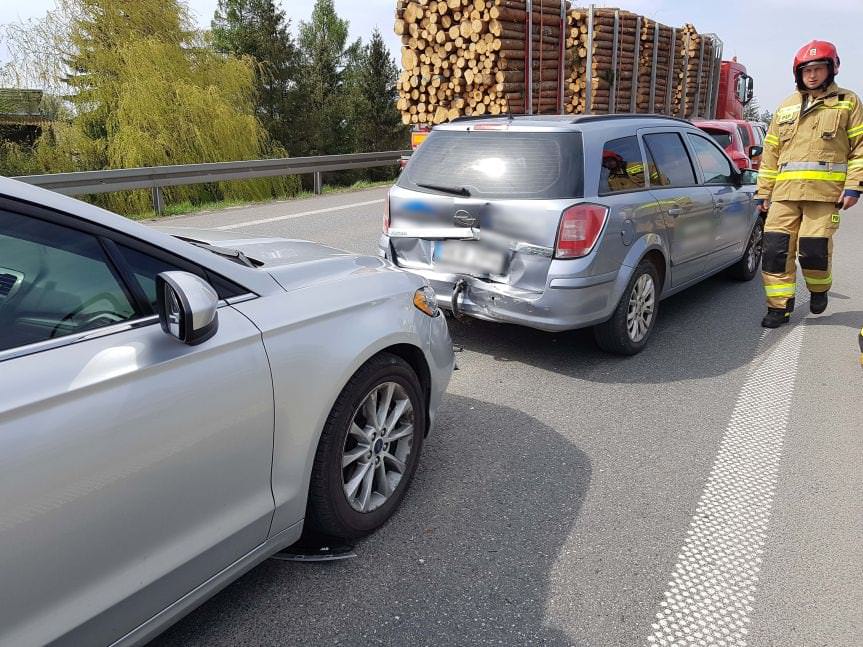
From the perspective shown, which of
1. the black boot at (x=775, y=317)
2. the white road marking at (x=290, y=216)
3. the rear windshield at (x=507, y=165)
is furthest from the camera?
the white road marking at (x=290, y=216)

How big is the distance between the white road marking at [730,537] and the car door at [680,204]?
1.42m

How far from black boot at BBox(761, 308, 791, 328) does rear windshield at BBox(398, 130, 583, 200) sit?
2.47 meters

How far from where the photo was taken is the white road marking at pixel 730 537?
2.39 meters

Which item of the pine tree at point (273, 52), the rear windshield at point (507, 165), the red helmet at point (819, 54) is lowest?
the rear windshield at point (507, 165)

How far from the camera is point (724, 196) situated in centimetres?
608

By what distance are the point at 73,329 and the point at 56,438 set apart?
336 mm

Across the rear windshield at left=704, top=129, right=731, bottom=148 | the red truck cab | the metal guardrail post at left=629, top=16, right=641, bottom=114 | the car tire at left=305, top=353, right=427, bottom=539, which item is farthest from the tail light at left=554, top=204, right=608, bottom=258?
the red truck cab

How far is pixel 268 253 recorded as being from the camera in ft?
9.55

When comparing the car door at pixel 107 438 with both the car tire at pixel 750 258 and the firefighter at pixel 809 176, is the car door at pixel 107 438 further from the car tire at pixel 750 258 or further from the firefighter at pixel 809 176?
the car tire at pixel 750 258

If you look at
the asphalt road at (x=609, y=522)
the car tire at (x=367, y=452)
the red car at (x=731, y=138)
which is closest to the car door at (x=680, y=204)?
the asphalt road at (x=609, y=522)

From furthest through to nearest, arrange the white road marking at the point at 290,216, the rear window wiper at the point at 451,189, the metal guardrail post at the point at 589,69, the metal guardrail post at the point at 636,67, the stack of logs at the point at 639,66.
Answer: the metal guardrail post at the point at 636,67
the stack of logs at the point at 639,66
the metal guardrail post at the point at 589,69
the white road marking at the point at 290,216
the rear window wiper at the point at 451,189

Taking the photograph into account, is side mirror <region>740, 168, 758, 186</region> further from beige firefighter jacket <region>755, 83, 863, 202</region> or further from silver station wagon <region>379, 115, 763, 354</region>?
silver station wagon <region>379, 115, 763, 354</region>

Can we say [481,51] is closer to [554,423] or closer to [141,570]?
[554,423]

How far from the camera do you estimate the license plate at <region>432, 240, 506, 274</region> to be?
4.50m
